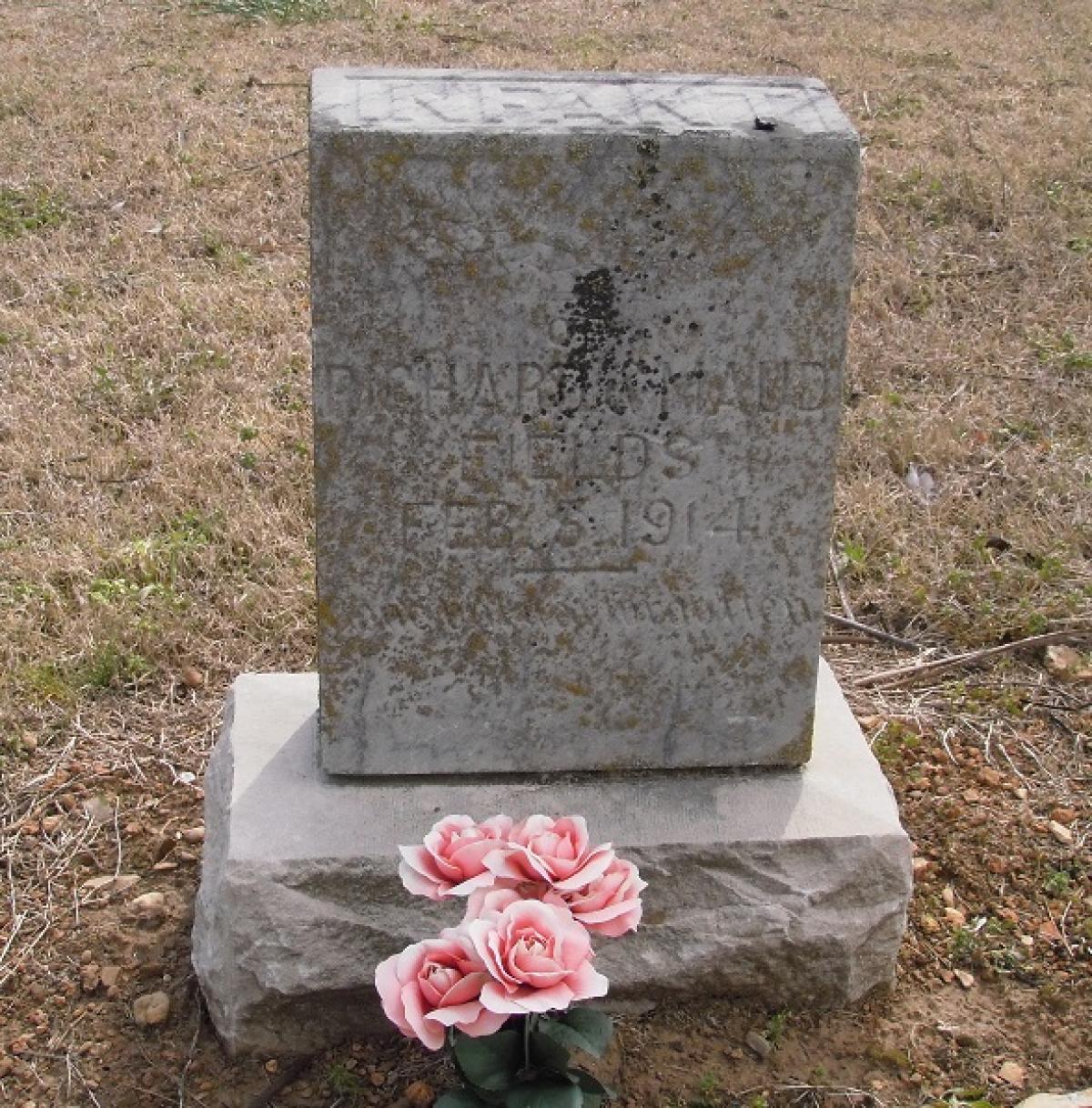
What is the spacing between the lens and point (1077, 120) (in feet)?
23.0

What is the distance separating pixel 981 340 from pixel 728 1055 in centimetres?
311

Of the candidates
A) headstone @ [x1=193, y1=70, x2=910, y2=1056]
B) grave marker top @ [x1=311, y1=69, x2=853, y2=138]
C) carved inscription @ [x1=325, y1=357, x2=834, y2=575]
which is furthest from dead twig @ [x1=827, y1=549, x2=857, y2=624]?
grave marker top @ [x1=311, y1=69, x2=853, y2=138]

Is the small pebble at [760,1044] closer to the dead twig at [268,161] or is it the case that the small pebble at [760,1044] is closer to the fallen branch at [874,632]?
the fallen branch at [874,632]

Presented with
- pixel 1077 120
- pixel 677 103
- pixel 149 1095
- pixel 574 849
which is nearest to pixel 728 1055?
pixel 574 849

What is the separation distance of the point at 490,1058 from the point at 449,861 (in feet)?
1.00

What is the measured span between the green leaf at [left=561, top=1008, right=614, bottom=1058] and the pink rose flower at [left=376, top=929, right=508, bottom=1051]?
0.74 ft

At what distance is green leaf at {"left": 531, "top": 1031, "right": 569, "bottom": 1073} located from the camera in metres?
2.23

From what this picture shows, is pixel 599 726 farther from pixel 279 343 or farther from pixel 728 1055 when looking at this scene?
pixel 279 343

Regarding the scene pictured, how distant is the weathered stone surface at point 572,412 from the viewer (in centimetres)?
230

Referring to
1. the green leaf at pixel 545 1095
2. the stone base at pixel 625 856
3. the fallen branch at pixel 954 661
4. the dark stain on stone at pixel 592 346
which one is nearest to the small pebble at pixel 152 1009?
the stone base at pixel 625 856

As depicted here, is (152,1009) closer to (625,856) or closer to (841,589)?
(625,856)

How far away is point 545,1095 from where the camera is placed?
7.16ft

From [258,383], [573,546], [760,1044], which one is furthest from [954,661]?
[258,383]

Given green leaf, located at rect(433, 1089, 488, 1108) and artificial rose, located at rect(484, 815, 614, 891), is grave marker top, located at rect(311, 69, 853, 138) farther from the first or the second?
green leaf, located at rect(433, 1089, 488, 1108)
